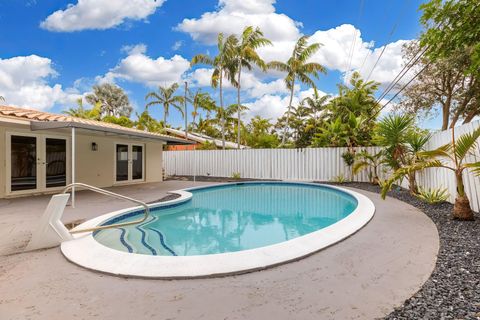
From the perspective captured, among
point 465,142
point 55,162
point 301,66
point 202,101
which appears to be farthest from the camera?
point 202,101

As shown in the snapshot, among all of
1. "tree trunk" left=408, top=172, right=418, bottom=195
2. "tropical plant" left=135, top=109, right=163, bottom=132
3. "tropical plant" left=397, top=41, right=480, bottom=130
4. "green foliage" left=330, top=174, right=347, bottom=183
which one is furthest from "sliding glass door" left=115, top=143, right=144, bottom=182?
"tropical plant" left=397, top=41, right=480, bottom=130

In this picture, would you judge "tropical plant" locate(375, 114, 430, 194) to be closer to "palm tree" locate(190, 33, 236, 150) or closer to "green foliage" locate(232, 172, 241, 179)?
"green foliage" locate(232, 172, 241, 179)

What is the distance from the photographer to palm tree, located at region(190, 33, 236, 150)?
1667 cm

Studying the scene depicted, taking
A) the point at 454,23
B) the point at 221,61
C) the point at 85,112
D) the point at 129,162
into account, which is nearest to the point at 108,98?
the point at 85,112

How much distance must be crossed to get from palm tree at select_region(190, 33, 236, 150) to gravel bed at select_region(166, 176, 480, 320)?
15.1m

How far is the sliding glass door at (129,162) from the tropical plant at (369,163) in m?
9.95

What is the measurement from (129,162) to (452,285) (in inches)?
494

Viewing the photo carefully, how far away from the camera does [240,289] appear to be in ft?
8.27

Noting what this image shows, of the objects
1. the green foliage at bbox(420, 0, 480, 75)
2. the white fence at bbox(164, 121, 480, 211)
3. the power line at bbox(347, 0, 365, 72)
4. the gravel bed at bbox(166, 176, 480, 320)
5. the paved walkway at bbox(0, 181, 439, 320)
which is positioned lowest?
the paved walkway at bbox(0, 181, 439, 320)

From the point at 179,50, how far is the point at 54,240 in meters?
→ 19.8

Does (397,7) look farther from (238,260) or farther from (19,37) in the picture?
(19,37)

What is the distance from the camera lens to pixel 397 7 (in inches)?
372

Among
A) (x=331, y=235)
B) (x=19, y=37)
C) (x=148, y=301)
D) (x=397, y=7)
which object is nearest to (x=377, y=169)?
(x=397, y=7)

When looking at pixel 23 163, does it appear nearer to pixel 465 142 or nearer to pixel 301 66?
pixel 465 142
